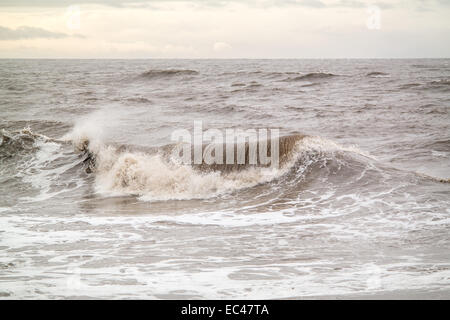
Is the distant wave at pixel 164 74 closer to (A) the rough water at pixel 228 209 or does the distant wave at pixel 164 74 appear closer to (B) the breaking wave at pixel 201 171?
(A) the rough water at pixel 228 209

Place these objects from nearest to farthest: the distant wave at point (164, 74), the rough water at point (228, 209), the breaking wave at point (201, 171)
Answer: the rough water at point (228, 209) → the breaking wave at point (201, 171) → the distant wave at point (164, 74)

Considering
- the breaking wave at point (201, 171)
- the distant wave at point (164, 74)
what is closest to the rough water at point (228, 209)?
the breaking wave at point (201, 171)

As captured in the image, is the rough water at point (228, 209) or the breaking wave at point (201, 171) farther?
the breaking wave at point (201, 171)

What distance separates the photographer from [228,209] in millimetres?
7938

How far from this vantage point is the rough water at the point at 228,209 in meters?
4.57

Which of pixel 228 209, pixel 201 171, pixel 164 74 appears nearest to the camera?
pixel 228 209

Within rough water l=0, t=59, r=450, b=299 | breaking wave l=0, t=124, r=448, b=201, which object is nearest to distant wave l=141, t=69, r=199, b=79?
rough water l=0, t=59, r=450, b=299

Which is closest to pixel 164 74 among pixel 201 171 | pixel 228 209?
pixel 201 171

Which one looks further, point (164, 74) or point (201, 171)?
point (164, 74)

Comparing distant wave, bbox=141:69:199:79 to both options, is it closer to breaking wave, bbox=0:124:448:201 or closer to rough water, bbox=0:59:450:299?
rough water, bbox=0:59:450:299

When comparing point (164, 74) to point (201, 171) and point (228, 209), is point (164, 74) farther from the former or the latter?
point (228, 209)

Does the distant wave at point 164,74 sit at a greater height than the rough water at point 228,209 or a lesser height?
greater
